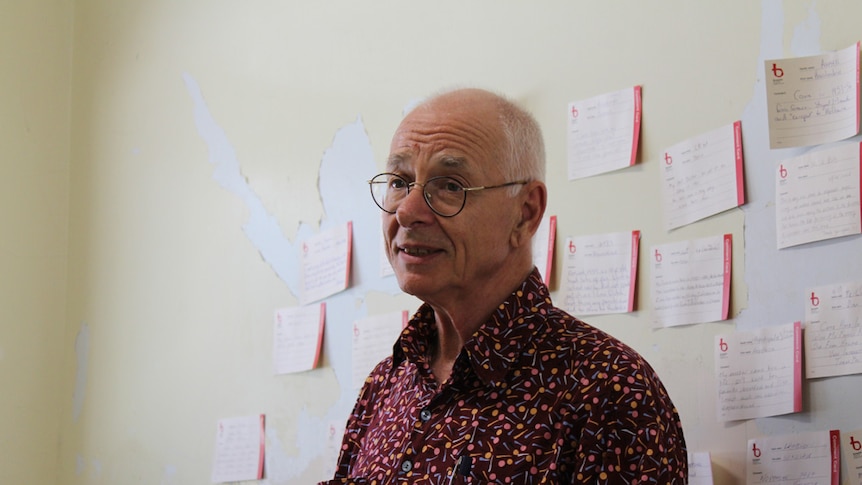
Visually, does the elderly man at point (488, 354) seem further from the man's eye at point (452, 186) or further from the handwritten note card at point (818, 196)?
the handwritten note card at point (818, 196)

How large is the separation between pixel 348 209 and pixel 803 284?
1.19 m

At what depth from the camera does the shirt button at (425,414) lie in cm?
162

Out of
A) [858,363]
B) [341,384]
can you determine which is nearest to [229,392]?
[341,384]

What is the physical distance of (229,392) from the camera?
2.81 meters

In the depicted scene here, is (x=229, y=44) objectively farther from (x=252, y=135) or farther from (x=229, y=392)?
(x=229, y=392)

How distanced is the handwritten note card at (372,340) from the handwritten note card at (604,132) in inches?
22.7

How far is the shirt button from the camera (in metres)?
1.62

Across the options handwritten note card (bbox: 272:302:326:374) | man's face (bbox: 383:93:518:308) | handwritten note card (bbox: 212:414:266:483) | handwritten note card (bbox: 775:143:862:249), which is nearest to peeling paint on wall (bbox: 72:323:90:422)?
handwritten note card (bbox: 212:414:266:483)

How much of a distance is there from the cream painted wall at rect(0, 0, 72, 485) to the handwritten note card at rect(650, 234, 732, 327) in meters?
2.06

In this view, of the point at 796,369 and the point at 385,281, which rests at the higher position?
the point at 385,281

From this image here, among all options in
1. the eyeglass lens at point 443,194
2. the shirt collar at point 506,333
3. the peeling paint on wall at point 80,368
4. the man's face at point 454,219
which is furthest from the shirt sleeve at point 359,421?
the peeling paint on wall at point 80,368

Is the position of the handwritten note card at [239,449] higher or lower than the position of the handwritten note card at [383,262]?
lower

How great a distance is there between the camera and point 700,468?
1837 millimetres

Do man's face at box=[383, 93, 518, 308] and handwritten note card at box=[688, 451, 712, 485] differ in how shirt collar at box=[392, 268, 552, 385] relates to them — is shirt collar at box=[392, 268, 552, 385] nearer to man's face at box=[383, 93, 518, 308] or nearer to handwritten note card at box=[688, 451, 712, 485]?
man's face at box=[383, 93, 518, 308]
